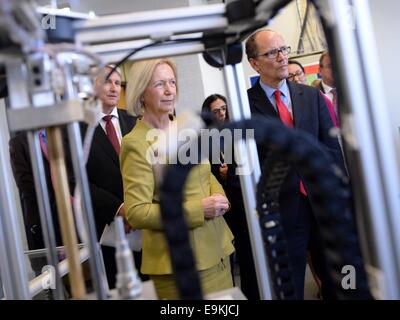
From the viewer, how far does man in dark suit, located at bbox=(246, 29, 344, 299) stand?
134 centimetres

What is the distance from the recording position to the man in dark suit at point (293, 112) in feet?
4.38

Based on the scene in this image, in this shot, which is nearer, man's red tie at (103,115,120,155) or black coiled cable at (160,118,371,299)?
black coiled cable at (160,118,371,299)

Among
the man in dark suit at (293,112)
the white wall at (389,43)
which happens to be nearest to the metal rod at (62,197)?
the man in dark suit at (293,112)

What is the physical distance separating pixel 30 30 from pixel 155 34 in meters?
0.24

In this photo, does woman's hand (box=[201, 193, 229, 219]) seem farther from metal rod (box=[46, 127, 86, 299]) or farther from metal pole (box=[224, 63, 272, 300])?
metal rod (box=[46, 127, 86, 299])

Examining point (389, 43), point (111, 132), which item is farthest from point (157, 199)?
point (389, 43)

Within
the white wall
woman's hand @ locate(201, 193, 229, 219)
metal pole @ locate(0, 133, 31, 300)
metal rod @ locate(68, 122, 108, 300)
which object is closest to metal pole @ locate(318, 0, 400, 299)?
metal rod @ locate(68, 122, 108, 300)

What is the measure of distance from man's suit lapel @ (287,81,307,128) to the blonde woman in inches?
16.1

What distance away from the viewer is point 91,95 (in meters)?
0.59

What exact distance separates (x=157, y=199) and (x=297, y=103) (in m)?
0.66

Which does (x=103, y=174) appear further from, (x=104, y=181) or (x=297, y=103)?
(x=297, y=103)

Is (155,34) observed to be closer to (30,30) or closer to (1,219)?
(30,30)

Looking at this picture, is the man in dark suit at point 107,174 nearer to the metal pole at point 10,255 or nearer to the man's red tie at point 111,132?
the man's red tie at point 111,132
